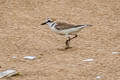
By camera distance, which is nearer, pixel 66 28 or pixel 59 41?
pixel 66 28

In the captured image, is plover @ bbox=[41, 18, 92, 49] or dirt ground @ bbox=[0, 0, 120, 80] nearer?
dirt ground @ bbox=[0, 0, 120, 80]

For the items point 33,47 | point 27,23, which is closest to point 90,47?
point 33,47

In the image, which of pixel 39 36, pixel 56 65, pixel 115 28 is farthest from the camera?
pixel 115 28

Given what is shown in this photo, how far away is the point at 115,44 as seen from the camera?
980 centimetres

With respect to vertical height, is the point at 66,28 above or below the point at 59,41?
above

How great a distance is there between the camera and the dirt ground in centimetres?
759

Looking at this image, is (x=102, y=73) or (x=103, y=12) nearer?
(x=102, y=73)

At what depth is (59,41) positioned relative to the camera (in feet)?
33.9

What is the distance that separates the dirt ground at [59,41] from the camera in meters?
7.59

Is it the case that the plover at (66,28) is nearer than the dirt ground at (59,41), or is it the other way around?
the dirt ground at (59,41)

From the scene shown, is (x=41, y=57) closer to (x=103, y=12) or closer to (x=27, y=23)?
(x=27, y=23)

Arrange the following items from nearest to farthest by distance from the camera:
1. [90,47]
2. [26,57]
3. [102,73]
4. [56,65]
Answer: [102,73]
[56,65]
[26,57]
[90,47]

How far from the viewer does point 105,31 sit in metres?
11.2

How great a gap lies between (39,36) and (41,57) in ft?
6.41
